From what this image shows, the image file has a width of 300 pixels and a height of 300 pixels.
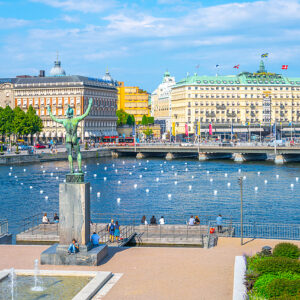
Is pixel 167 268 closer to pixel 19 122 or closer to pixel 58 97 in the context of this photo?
pixel 19 122

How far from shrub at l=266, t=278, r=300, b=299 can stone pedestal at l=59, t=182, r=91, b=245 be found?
11.0 metres

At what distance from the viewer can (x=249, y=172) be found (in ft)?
325

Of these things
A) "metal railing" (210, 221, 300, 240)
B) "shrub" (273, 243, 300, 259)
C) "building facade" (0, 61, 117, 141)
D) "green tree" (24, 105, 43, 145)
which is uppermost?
"building facade" (0, 61, 117, 141)

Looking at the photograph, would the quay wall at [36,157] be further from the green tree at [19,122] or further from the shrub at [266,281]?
the shrub at [266,281]

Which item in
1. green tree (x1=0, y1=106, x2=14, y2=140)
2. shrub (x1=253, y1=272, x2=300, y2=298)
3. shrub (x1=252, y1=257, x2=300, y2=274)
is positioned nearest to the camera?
shrub (x1=253, y1=272, x2=300, y2=298)

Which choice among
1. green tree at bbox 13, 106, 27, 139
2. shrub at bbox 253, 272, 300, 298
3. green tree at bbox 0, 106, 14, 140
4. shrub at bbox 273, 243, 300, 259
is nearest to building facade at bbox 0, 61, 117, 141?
green tree at bbox 0, 106, 14, 140

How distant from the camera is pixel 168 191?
250 feet

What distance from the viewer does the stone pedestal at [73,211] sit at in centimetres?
2941

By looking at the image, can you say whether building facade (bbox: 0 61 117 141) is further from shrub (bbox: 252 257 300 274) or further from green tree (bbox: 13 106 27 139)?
shrub (bbox: 252 257 300 274)

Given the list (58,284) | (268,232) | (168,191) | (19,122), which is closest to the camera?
(58,284)

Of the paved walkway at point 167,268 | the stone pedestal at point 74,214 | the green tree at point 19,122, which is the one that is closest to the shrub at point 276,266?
the paved walkway at point 167,268

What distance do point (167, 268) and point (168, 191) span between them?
4873 centimetres

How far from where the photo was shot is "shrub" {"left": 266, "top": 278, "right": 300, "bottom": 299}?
70.5ft

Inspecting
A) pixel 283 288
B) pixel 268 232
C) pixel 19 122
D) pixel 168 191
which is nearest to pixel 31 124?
pixel 19 122
